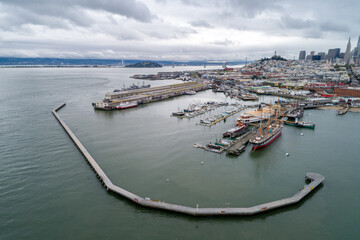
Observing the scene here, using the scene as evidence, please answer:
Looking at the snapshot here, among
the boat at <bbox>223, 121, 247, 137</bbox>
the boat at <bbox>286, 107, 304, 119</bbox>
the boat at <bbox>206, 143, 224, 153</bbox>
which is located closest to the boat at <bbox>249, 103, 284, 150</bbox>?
the boat at <bbox>223, 121, 247, 137</bbox>

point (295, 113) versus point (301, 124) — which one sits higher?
point (295, 113)

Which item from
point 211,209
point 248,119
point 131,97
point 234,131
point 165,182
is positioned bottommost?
A: point 165,182

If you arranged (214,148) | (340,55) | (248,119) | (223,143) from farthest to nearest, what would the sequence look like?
(340,55)
(248,119)
(223,143)
(214,148)

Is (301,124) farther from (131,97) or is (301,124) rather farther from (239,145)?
(131,97)

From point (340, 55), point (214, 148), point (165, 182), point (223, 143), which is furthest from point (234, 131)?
point (340, 55)

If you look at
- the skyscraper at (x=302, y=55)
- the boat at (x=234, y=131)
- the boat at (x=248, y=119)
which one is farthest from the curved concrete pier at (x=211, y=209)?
the skyscraper at (x=302, y=55)

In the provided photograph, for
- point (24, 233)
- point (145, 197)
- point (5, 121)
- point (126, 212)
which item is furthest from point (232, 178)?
point (5, 121)

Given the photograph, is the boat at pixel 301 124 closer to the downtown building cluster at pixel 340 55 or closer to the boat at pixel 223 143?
the boat at pixel 223 143

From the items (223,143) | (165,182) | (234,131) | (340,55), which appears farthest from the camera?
(340,55)

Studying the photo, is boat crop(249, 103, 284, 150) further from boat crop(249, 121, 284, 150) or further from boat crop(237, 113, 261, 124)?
boat crop(237, 113, 261, 124)
